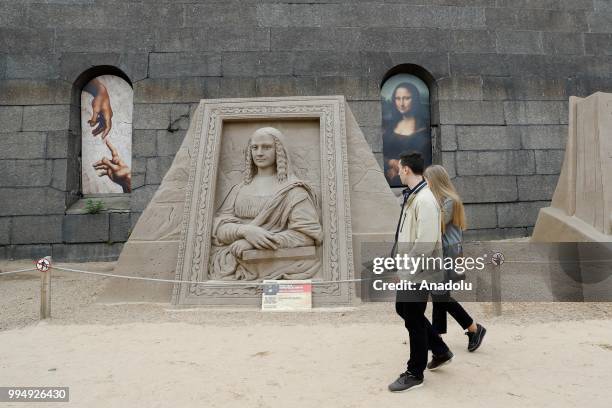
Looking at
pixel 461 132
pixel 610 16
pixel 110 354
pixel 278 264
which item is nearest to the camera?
pixel 110 354

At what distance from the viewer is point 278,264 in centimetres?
506

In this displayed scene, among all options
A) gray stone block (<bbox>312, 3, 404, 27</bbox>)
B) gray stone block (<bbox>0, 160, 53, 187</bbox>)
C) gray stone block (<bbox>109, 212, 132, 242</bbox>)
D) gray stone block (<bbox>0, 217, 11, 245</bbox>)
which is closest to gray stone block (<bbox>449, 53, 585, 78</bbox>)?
gray stone block (<bbox>312, 3, 404, 27</bbox>)

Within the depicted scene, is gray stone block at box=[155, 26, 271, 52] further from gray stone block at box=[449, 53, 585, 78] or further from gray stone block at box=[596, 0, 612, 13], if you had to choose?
gray stone block at box=[596, 0, 612, 13]

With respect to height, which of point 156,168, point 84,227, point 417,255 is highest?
point 156,168

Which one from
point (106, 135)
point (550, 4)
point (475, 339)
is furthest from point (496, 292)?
point (550, 4)

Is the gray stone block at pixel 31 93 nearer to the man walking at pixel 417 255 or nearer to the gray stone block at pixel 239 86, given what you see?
the gray stone block at pixel 239 86

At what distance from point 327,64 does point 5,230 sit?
25.6 ft

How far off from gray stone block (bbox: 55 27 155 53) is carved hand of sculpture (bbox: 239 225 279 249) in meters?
6.01

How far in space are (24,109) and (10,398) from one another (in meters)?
8.07

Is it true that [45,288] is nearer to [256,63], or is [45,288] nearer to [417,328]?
[417,328]

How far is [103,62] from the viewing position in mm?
8727

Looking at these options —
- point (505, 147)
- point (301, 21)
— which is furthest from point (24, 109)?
point (505, 147)

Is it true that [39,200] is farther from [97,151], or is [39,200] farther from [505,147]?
[505,147]

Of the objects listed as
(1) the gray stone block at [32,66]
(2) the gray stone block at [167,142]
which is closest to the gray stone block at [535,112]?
(2) the gray stone block at [167,142]
